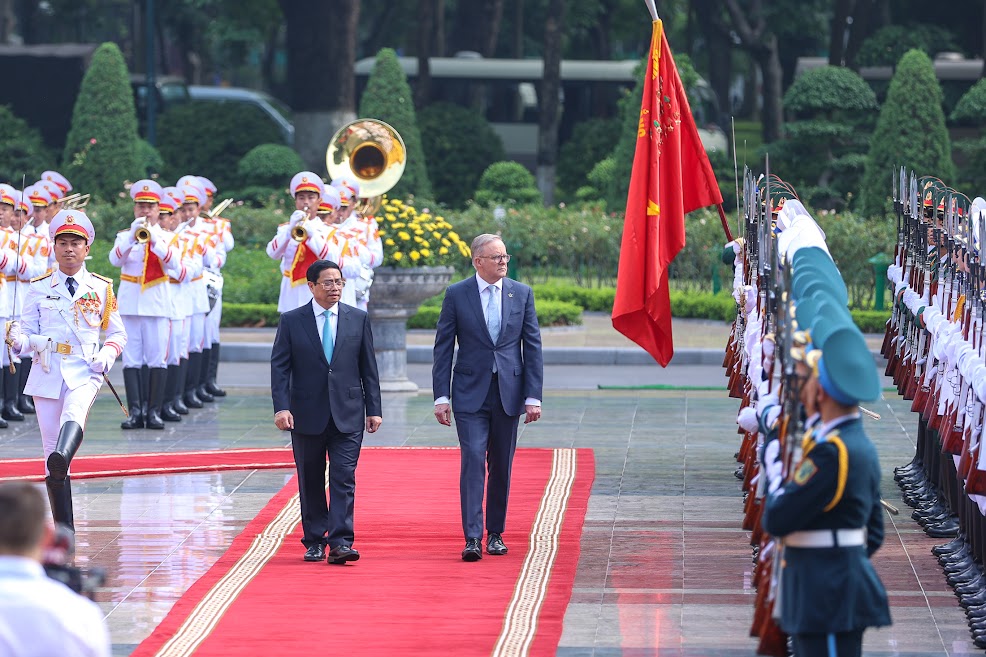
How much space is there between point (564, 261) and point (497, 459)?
16829 mm

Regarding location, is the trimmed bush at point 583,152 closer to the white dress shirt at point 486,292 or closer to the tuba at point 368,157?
the tuba at point 368,157

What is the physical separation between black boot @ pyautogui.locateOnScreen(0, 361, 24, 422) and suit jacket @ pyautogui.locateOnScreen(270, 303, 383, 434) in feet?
20.7

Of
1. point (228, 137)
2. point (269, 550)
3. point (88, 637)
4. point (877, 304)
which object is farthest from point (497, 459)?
point (228, 137)

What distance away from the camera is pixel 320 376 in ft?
31.5

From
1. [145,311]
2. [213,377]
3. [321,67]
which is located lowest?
[213,377]

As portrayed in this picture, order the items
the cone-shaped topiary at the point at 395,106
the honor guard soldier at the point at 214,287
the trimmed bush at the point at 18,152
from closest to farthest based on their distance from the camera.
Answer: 1. the honor guard soldier at the point at 214,287
2. the cone-shaped topiary at the point at 395,106
3. the trimmed bush at the point at 18,152

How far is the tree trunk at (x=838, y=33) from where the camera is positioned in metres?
37.0

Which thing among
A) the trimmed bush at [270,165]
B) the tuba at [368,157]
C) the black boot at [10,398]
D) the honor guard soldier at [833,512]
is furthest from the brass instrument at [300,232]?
the trimmed bush at [270,165]

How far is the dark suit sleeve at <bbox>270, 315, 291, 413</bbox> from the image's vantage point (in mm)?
9555

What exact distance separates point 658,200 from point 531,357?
1.94m

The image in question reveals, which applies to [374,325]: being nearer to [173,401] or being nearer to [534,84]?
[173,401]

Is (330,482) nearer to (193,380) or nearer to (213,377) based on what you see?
(193,380)

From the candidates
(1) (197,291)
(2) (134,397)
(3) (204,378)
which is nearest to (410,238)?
(1) (197,291)

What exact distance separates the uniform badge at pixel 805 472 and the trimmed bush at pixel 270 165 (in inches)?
1134
